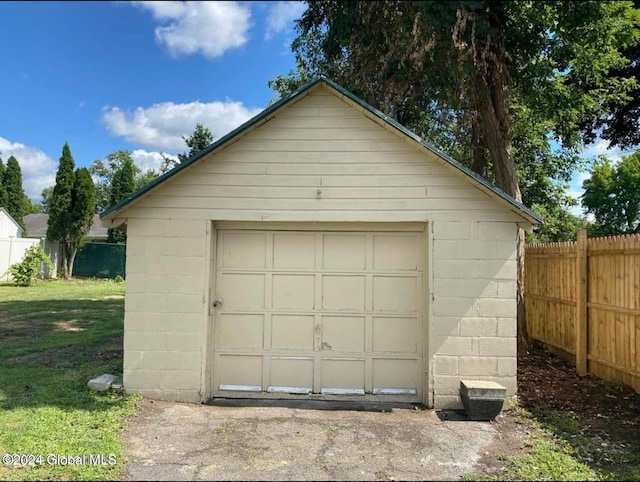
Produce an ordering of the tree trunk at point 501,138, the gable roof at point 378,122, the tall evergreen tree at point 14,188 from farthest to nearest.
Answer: the tall evergreen tree at point 14,188, the tree trunk at point 501,138, the gable roof at point 378,122

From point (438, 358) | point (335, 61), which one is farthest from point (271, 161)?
point (335, 61)

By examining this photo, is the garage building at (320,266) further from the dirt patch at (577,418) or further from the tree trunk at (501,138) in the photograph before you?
the tree trunk at (501,138)

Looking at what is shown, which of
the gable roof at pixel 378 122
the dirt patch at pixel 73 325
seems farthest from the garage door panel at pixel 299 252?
the dirt patch at pixel 73 325

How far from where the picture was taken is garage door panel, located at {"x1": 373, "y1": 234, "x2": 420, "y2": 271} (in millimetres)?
5984

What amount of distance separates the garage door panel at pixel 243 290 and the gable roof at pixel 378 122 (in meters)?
1.43

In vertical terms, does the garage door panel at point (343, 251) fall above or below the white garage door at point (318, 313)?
above

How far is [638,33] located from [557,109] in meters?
1.60

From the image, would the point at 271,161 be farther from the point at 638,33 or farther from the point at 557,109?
the point at 638,33

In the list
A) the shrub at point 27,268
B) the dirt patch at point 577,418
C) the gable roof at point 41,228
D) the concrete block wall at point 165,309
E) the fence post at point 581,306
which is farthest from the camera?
the gable roof at point 41,228

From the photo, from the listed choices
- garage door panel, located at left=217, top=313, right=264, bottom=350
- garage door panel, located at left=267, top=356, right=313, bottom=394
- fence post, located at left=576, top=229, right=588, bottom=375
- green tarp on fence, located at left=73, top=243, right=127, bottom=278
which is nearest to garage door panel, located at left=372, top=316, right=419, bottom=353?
garage door panel, located at left=267, top=356, right=313, bottom=394

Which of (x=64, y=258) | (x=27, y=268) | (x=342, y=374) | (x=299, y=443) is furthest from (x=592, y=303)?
(x=64, y=258)

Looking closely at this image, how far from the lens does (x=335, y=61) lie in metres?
10.5

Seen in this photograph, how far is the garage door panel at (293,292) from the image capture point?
6016 millimetres

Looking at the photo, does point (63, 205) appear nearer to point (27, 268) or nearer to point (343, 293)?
point (27, 268)
